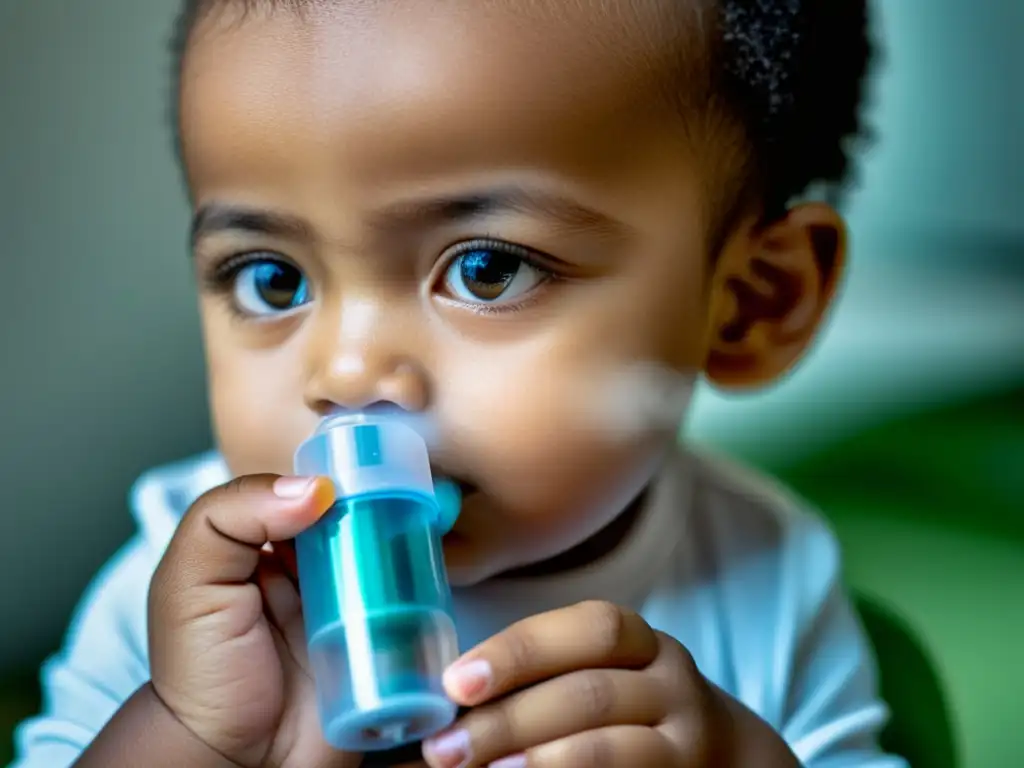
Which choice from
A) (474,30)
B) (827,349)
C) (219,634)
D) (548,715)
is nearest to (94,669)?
(219,634)

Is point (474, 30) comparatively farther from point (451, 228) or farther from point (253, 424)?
point (253, 424)

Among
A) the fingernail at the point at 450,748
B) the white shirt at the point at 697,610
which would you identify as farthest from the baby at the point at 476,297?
the white shirt at the point at 697,610

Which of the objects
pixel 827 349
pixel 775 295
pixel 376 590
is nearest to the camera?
pixel 376 590

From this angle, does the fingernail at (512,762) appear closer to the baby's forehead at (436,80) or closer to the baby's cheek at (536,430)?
the baby's cheek at (536,430)

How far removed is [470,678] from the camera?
0.45m

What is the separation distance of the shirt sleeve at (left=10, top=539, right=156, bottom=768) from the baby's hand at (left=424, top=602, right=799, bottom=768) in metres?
0.26

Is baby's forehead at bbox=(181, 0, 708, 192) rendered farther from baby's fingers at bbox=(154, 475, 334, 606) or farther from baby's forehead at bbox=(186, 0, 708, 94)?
baby's fingers at bbox=(154, 475, 334, 606)

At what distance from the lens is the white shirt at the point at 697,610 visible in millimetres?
691

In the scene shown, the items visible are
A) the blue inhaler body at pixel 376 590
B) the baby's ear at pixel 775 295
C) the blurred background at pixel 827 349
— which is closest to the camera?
the blue inhaler body at pixel 376 590

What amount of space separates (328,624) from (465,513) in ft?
0.35

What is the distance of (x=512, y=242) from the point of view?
526 mm

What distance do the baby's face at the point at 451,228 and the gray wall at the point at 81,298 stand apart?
0.69 ft

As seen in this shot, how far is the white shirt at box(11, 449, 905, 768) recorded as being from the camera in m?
0.69

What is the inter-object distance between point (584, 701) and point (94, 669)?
345 millimetres
